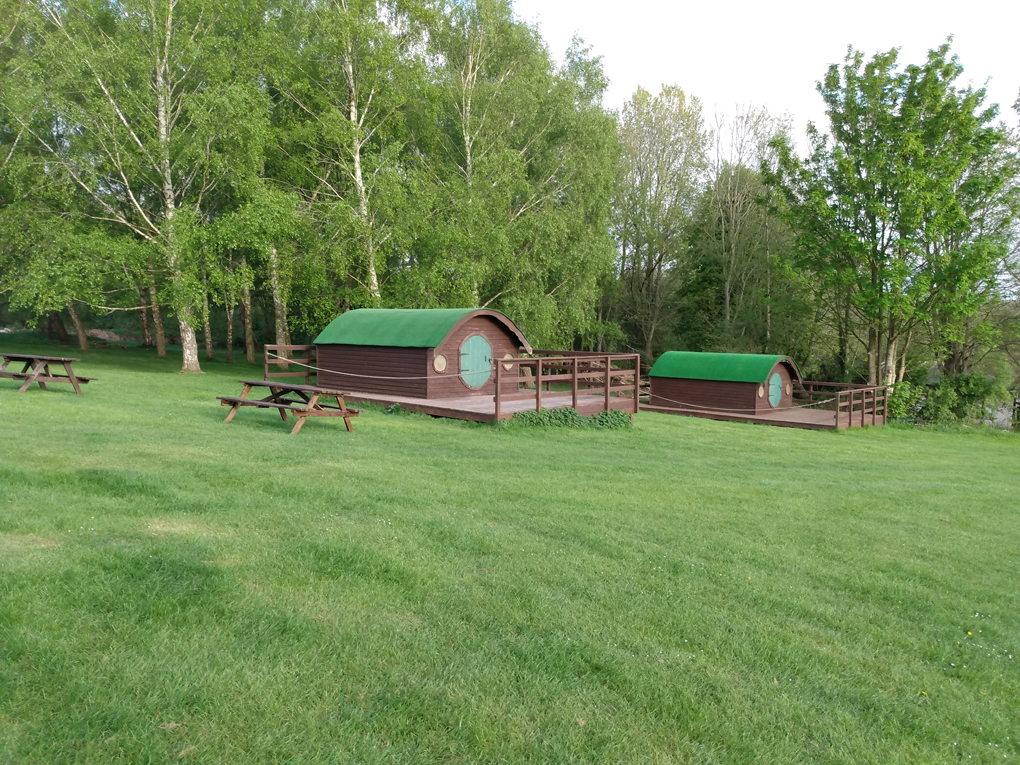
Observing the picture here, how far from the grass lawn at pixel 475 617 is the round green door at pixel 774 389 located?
15806 millimetres

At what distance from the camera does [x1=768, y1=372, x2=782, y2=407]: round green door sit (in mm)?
24609

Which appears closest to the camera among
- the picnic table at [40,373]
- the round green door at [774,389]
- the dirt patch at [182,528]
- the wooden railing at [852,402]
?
the dirt patch at [182,528]

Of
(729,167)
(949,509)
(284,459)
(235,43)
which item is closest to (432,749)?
(284,459)

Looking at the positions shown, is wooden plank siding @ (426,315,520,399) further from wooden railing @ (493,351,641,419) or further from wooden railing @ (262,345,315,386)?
wooden railing @ (262,345,315,386)

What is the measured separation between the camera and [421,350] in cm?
1841

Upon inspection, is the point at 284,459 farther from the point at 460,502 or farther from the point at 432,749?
the point at 432,749

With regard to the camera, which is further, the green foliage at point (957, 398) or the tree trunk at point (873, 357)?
the tree trunk at point (873, 357)

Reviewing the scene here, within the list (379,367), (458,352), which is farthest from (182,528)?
(379,367)

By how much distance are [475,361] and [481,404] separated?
2.49 m

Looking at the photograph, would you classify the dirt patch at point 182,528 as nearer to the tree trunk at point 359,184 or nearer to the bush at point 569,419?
the bush at point 569,419

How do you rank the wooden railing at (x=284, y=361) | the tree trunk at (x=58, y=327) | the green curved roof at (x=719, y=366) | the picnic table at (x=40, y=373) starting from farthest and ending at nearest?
the tree trunk at (x=58, y=327), the green curved roof at (x=719, y=366), the wooden railing at (x=284, y=361), the picnic table at (x=40, y=373)

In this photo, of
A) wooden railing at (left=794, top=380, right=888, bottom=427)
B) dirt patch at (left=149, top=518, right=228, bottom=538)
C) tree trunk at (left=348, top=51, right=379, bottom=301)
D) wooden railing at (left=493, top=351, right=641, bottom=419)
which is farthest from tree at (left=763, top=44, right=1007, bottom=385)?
dirt patch at (left=149, top=518, right=228, bottom=538)

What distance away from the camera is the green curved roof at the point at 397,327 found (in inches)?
729

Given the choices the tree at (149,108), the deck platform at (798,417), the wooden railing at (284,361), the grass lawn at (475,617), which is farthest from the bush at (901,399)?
the tree at (149,108)
